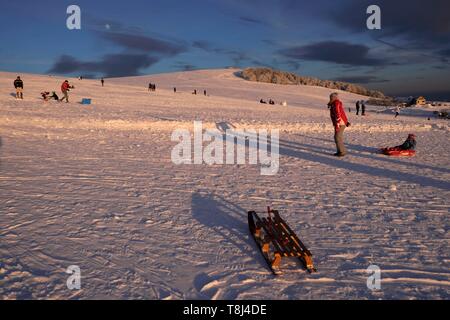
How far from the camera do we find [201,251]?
464 centimetres

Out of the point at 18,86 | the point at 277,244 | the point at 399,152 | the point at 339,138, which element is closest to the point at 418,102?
the point at 399,152

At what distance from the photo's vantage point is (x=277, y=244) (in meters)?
4.47

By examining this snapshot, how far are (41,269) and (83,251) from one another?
1.83 ft

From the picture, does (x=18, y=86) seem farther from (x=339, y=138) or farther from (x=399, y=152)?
(x=399, y=152)

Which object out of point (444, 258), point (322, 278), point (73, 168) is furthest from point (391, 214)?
point (73, 168)

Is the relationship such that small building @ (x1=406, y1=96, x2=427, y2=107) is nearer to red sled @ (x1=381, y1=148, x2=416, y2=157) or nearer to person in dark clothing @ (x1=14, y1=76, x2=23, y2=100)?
red sled @ (x1=381, y1=148, x2=416, y2=157)

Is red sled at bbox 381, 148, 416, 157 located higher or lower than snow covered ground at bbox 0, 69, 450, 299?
higher

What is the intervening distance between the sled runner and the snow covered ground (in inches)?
4.9

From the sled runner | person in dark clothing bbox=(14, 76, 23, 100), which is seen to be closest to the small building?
person in dark clothing bbox=(14, 76, 23, 100)

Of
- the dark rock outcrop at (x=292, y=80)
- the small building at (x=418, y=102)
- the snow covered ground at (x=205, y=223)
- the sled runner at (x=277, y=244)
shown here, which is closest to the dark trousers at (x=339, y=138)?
the snow covered ground at (x=205, y=223)

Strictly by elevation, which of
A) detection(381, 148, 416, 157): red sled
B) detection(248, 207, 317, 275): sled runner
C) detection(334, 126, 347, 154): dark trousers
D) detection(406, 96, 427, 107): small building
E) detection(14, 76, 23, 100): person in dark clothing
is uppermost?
detection(406, 96, 427, 107): small building

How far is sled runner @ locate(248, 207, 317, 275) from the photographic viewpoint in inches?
165
